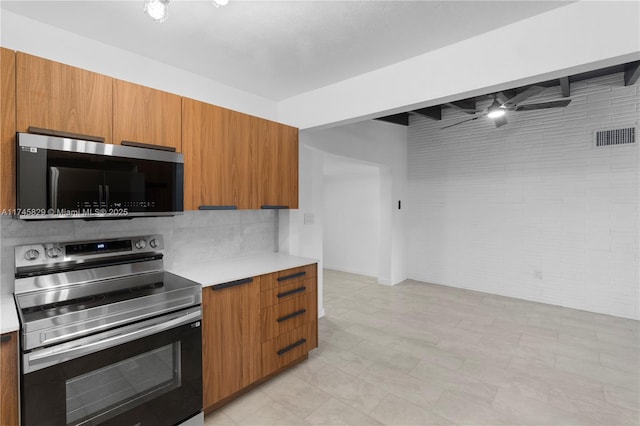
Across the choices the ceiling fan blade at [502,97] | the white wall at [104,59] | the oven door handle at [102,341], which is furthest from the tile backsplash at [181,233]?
the ceiling fan blade at [502,97]

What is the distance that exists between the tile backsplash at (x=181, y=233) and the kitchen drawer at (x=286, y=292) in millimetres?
705

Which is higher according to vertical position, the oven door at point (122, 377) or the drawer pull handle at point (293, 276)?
the drawer pull handle at point (293, 276)

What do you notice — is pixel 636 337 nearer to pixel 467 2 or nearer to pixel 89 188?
pixel 467 2

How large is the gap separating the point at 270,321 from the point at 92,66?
229cm

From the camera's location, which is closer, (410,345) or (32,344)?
(32,344)

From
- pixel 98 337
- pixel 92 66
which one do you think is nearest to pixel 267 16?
pixel 92 66

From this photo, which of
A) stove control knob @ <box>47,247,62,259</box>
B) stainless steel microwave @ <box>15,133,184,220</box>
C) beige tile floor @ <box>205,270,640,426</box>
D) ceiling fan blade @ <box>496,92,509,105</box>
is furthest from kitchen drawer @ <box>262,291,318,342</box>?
ceiling fan blade @ <box>496,92,509,105</box>

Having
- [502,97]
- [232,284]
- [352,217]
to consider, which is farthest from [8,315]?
[352,217]

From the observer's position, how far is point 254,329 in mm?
2338

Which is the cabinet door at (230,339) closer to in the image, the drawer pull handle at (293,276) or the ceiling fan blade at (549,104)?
the drawer pull handle at (293,276)

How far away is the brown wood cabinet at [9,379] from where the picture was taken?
4.49 ft

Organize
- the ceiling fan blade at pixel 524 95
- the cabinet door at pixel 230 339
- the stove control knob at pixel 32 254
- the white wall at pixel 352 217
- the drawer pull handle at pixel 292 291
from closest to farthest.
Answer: the stove control knob at pixel 32 254 < the cabinet door at pixel 230 339 < the drawer pull handle at pixel 292 291 < the ceiling fan blade at pixel 524 95 < the white wall at pixel 352 217

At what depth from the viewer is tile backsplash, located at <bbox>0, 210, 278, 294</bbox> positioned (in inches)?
73.2

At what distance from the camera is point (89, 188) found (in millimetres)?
1761
